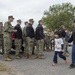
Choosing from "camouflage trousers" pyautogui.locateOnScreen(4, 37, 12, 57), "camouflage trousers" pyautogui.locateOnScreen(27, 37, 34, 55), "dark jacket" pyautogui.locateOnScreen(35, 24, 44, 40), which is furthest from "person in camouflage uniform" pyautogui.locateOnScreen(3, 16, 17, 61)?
"dark jacket" pyautogui.locateOnScreen(35, 24, 44, 40)

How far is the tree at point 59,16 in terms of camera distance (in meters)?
73.2

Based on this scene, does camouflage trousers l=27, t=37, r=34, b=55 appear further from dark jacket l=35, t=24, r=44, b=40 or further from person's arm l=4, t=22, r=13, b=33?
person's arm l=4, t=22, r=13, b=33

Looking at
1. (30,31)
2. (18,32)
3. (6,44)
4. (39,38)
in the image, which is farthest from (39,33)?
(6,44)

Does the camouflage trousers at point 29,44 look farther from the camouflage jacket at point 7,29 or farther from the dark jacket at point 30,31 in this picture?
the camouflage jacket at point 7,29

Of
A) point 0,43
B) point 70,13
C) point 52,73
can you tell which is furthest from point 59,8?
point 52,73

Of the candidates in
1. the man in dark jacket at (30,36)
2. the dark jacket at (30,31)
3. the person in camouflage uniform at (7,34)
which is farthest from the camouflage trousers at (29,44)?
the person in camouflage uniform at (7,34)

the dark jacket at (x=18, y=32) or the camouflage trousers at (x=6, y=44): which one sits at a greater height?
the dark jacket at (x=18, y=32)

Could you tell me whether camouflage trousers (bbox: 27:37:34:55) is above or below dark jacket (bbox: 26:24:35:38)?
below

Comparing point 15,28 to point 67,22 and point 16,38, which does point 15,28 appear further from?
point 67,22

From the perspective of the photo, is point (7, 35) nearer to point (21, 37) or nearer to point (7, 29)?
point (7, 29)

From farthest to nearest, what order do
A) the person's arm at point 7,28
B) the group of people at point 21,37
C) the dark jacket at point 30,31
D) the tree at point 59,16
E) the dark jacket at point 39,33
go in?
the tree at point 59,16, the dark jacket at point 39,33, the dark jacket at point 30,31, the group of people at point 21,37, the person's arm at point 7,28

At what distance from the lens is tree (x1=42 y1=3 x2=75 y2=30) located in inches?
2881

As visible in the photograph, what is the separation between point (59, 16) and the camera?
74.5 metres

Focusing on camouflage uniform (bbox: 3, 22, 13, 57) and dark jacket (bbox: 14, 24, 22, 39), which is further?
dark jacket (bbox: 14, 24, 22, 39)
